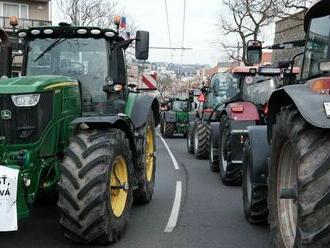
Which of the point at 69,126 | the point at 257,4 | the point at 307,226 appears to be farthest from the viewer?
the point at 257,4

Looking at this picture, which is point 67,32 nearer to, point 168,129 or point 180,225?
point 180,225

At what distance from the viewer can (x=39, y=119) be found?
20.2 ft

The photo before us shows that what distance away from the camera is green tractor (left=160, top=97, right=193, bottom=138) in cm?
2866

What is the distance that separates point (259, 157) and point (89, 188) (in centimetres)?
245

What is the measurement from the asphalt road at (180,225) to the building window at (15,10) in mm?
37857

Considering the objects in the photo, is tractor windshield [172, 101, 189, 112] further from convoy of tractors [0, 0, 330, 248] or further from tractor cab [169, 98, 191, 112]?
convoy of tractors [0, 0, 330, 248]

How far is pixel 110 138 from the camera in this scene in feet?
20.7

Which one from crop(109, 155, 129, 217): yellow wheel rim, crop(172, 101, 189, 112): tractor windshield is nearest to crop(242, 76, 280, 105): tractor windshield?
crop(109, 155, 129, 217): yellow wheel rim

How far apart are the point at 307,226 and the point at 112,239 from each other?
111 inches

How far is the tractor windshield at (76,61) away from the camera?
24.8 ft

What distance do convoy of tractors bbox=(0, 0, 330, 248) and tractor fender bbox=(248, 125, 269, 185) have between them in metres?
0.01

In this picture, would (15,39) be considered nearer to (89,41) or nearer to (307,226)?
(89,41)

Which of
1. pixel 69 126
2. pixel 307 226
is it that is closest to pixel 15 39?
pixel 69 126

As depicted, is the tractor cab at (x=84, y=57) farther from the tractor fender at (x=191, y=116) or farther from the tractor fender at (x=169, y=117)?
the tractor fender at (x=169, y=117)
